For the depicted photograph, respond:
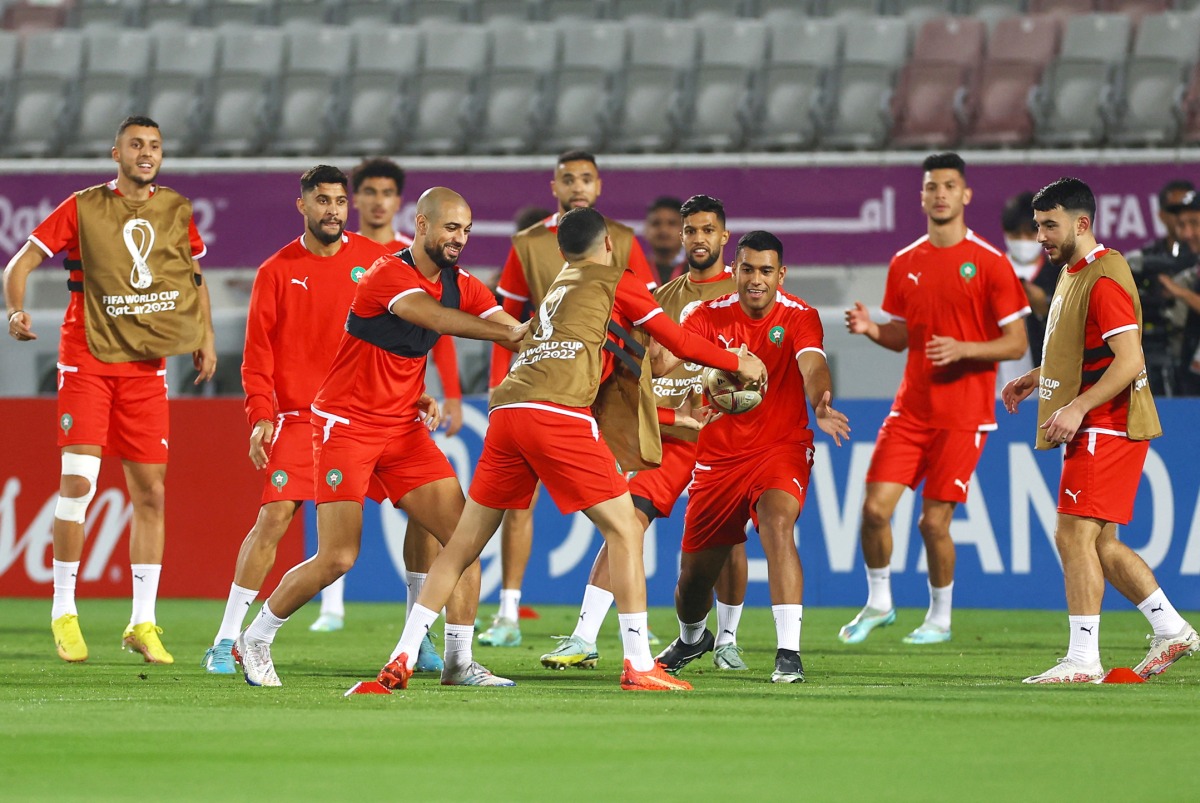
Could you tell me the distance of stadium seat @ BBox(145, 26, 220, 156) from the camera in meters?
18.8

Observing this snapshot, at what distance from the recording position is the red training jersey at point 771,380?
795cm

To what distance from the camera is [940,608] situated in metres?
9.92

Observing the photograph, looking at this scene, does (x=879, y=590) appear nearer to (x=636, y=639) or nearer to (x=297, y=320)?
(x=636, y=639)

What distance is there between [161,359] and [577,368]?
3097mm

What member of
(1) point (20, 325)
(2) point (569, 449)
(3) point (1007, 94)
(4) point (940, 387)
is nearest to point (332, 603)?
(1) point (20, 325)

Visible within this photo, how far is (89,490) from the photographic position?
29.9 feet

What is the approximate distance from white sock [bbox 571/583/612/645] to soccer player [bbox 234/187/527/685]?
0.73 m

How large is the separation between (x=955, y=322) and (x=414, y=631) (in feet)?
13.9

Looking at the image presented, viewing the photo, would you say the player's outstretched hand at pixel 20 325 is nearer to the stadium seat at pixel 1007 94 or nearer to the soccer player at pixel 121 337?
the soccer player at pixel 121 337

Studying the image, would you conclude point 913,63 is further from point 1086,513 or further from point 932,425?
point 1086,513

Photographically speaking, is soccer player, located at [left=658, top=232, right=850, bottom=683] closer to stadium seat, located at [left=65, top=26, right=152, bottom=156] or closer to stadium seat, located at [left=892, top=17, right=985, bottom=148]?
stadium seat, located at [left=892, top=17, right=985, bottom=148]

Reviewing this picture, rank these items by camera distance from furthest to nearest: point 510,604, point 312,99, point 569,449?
point 312,99, point 510,604, point 569,449

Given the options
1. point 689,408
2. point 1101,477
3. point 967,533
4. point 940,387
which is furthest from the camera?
point 967,533

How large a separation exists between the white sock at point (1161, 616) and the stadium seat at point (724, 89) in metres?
10.3
